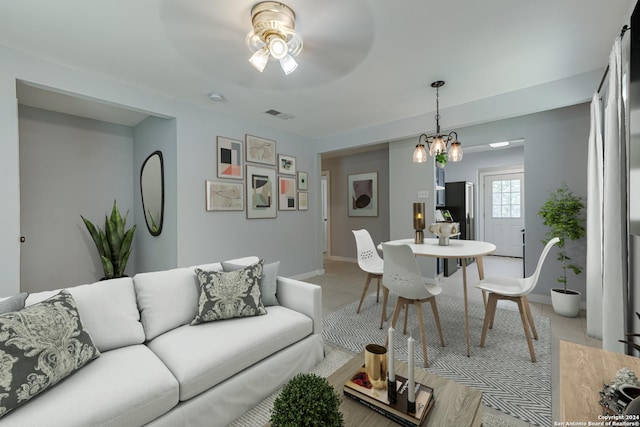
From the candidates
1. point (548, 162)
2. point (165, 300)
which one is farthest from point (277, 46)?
point (548, 162)

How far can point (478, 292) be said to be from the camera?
12.4 ft

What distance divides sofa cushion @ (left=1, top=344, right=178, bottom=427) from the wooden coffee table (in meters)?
0.82

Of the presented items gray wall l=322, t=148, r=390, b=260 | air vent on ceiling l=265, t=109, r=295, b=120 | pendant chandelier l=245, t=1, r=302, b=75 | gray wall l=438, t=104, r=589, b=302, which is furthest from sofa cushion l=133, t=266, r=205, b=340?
gray wall l=322, t=148, r=390, b=260

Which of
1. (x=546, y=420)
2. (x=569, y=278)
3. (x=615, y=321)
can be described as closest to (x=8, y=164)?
(x=546, y=420)

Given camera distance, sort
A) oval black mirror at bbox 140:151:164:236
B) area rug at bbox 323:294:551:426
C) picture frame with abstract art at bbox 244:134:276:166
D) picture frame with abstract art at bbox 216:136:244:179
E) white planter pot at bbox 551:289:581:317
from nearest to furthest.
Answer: area rug at bbox 323:294:551:426 → white planter pot at bbox 551:289:581:317 → oval black mirror at bbox 140:151:164:236 → picture frame with abstract art at bbox 216:136:244:179 → picture frame with abstract art at bbox 244:134:276:166

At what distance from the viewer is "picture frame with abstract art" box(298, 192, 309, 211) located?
4704 mm

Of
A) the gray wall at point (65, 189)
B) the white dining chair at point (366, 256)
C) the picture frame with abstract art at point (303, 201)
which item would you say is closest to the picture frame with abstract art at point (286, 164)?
the picture frame with abstract art at point (303, 201)

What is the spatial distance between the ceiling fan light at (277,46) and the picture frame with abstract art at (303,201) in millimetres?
2995

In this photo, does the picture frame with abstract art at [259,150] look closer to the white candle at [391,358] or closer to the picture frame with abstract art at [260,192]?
the picture frame with abstract art at [260,192]

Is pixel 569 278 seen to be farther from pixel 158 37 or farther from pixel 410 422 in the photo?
pixel 158 37

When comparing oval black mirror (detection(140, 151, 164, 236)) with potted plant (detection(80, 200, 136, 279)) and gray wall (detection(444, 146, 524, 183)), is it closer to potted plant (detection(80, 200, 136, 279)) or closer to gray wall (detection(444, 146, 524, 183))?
potted plant (detection(80, 200, 136, 279))

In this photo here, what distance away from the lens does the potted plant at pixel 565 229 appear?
9.50ft

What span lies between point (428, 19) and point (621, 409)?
2.18 meters

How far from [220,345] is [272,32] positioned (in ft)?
6.43
